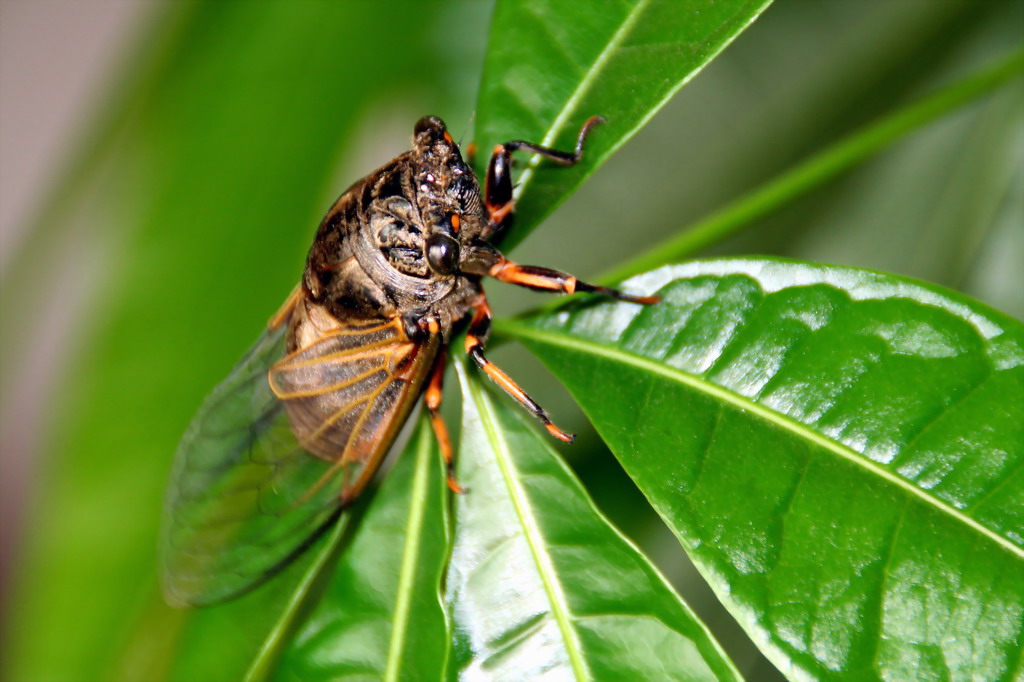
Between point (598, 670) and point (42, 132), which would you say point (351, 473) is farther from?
point (42, 132)

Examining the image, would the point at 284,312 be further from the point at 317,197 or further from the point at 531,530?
the point at 531,530

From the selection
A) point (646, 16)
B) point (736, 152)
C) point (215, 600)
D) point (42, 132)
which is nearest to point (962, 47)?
point (736, 152)

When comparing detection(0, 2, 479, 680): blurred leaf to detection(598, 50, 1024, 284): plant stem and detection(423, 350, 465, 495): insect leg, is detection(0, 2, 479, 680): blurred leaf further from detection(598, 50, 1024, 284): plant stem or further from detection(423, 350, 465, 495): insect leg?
detection(598, 50, 1024, 284): plant stem

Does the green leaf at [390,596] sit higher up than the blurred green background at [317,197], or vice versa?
the blurred green background at [317,197]

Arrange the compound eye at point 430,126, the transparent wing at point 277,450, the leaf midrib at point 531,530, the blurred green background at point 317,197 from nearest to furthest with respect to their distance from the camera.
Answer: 1. the leaf midrib at point 531,530
2. the transparent wing at point 277,450
3. the compound eye at point 430,126
4. the blurred green background at point 317,197

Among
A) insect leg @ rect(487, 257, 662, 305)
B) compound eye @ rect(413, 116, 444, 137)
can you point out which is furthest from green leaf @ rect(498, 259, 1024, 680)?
compound eye @ rect(413, 116, 444, 137)

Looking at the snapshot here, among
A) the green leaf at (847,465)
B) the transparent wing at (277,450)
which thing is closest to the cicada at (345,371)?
the transparent wing at (277,450)

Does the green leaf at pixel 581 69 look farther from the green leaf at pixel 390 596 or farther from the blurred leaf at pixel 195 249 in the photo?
the blurred leaf at pixel 195 249
